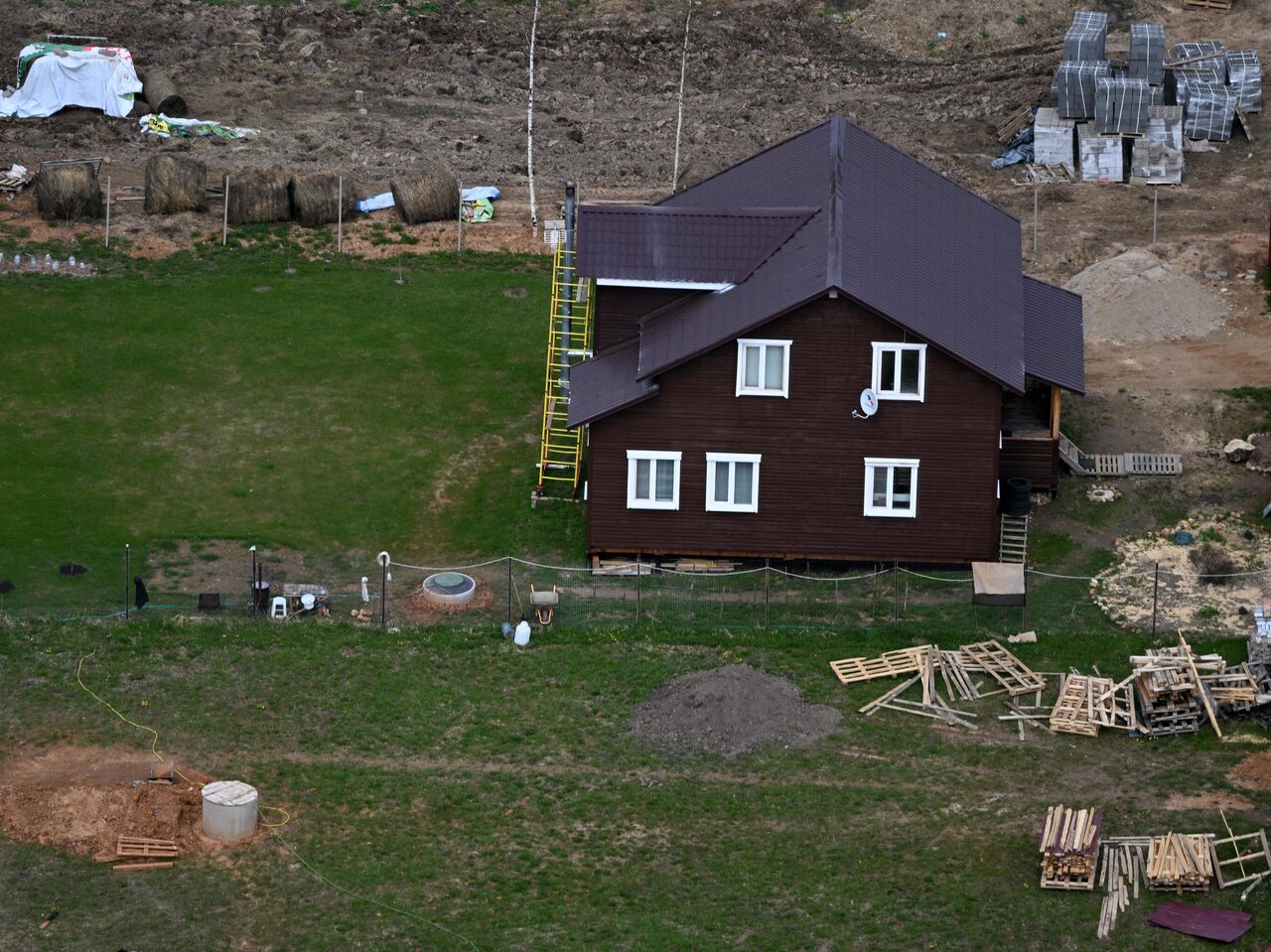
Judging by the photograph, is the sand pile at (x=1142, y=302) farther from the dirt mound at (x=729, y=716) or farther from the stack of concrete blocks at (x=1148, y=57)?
→ the dirt mound at (x=729, y=716)

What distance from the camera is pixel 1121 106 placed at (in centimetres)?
8512

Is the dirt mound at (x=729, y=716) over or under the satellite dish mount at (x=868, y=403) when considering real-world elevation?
under

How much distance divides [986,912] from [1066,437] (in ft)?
78.4

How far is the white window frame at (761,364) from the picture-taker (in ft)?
198

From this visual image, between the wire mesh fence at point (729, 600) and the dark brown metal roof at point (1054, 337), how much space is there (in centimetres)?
612

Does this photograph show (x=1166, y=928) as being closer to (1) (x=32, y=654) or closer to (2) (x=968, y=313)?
(2) (x=968, y=313)

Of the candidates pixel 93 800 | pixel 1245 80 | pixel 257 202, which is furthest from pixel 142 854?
pixel 1245 80

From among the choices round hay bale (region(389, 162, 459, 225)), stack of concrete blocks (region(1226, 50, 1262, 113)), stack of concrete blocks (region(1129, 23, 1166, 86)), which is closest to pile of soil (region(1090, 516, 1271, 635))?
stack of concrete blocks (region(1129, 23, 1166, 86))

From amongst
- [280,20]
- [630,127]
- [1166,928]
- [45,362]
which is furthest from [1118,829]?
[280,20]

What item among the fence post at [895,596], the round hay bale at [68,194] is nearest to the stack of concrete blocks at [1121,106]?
the fence post at [895,596]

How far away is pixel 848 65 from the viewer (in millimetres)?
97062

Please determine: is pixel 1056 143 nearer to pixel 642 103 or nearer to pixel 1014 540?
pixel 642 103

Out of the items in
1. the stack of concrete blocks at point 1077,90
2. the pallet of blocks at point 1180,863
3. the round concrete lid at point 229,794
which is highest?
the stack of concrete blocks at point 1077,90

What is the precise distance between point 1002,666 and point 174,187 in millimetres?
37922
